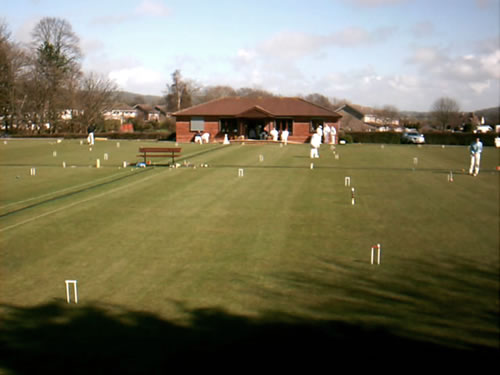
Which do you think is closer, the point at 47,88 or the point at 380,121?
the point at 47,88

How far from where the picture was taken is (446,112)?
95.8 metres

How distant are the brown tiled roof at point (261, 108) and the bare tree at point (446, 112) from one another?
152 ft

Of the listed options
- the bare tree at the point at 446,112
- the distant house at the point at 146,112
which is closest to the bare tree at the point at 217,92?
the distant house at the point at 146,112

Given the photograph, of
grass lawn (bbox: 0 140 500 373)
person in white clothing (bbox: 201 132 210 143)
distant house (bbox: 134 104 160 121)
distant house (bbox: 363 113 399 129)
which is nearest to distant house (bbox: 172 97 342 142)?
person in white clothing (bbox: 201 132 210 143)

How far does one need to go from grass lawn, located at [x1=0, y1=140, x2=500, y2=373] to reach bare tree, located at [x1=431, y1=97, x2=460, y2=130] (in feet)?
262

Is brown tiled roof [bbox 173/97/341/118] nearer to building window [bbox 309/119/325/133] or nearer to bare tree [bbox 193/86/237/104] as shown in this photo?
building window [bbox 309/119/325/133]

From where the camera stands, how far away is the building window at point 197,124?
57.2 meters

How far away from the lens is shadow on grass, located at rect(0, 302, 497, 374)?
673cm

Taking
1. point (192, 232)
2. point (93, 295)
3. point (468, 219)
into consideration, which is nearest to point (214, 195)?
point (192, 232)

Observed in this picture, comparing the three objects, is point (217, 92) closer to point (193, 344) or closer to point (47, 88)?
point (47, 88)

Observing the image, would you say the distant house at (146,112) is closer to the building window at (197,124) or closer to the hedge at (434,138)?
the building window at (197,124)

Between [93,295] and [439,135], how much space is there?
57761mm

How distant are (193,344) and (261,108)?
49576 mm

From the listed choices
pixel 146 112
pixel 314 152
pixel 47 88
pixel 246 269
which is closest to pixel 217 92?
pixel 146 112
